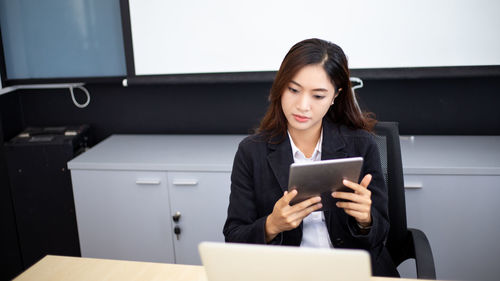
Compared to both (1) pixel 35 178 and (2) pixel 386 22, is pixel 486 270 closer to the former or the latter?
(2) pixel 386 22

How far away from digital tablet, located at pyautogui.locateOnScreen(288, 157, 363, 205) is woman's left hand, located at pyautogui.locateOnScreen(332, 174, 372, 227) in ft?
0.06

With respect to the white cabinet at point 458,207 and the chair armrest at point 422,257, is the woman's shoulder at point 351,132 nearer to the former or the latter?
the chair armrest at point 422,257

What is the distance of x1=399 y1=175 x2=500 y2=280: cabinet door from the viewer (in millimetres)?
1838

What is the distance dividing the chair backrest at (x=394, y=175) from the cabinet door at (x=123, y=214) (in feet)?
3.39

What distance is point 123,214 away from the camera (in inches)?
86.2

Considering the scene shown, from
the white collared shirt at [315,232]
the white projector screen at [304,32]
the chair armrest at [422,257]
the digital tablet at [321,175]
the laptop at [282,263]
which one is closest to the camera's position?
the laptop at [282,263]

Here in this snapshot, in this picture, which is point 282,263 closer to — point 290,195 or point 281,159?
point 290,195

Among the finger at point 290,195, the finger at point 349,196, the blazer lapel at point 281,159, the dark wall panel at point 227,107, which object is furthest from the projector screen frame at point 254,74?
the finger at point 290,195

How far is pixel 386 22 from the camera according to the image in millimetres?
2086

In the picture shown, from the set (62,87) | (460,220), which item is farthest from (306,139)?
(62,87)

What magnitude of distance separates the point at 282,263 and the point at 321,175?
1.23 ft

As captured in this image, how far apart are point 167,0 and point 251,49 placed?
49 cm

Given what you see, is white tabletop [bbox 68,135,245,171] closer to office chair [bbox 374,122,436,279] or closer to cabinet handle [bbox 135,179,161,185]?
cabinet handle [bbox 135,179,161,185]

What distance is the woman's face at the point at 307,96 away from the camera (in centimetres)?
129
